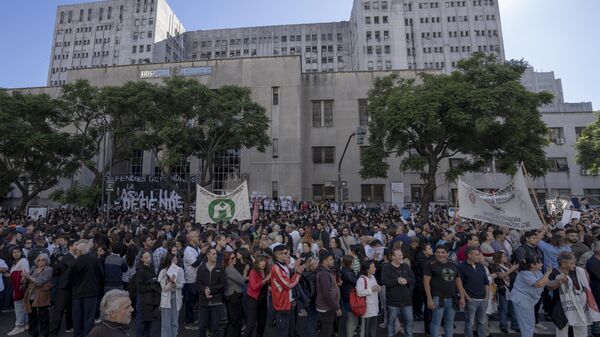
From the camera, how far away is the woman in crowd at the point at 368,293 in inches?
225

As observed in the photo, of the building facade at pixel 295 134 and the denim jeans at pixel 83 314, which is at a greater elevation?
the building facade at pixel 295 134

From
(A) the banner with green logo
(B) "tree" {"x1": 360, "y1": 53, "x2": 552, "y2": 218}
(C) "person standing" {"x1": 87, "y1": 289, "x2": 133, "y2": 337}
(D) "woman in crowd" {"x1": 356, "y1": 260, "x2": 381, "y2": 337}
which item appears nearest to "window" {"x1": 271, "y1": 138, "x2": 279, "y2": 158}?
(B) "tree" {"x1": 360, "y1": 53, "x2": 552, "y2": 218}

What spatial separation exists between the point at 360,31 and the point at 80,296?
76521mm

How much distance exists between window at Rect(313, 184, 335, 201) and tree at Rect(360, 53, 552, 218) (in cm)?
1160

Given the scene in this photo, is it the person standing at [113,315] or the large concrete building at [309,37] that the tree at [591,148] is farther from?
the large concrete building at [309,37]

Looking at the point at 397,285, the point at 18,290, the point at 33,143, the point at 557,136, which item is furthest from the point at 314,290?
the point at 557,136

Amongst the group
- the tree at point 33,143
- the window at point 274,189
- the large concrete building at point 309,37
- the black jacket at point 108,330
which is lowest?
the black jacket at point 108,330

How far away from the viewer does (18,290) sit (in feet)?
22.7

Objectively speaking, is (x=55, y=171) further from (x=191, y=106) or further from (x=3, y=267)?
(x=3, y=267)

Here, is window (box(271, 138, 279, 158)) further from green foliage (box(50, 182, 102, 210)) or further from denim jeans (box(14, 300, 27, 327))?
denim jeans (box(14, 300, 27, 327))

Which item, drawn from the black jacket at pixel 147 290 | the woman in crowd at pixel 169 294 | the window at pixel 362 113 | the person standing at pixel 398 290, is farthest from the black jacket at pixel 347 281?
the window at pixel 362 113

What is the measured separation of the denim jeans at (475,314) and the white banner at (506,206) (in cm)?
353

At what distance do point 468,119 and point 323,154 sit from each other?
1794 centimetres

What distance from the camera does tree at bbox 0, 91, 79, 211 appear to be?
2355cm
